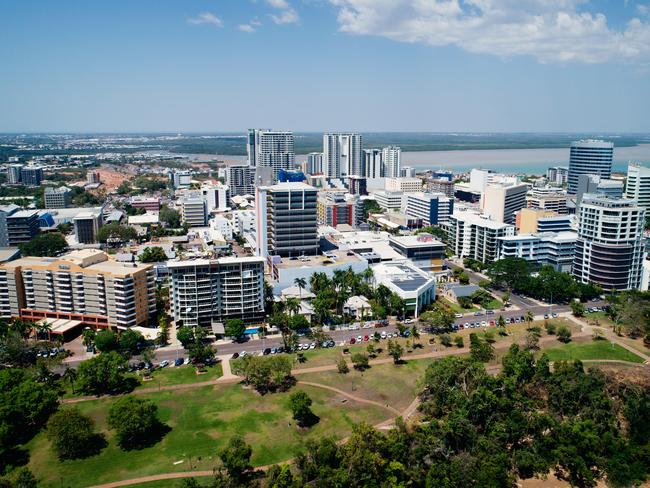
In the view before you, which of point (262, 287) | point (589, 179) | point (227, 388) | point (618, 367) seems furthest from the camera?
point (589, 179)

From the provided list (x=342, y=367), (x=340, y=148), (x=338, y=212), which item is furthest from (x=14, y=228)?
(x=340, y=148)

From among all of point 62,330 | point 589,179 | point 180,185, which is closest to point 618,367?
point 62,330

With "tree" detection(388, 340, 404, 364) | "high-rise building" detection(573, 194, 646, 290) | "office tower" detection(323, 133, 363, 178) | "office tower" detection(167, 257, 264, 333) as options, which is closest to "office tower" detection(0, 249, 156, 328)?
"office tower" detection(167, 257, 264, 333)

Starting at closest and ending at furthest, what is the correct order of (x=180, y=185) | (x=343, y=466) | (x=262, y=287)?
(x=343, y=466)
(x=262, y=287)
(x=180, y=185)

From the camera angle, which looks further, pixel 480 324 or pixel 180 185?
pixel 180 185

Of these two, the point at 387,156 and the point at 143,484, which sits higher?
the point at 387,156

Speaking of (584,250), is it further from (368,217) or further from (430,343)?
(368,217)
